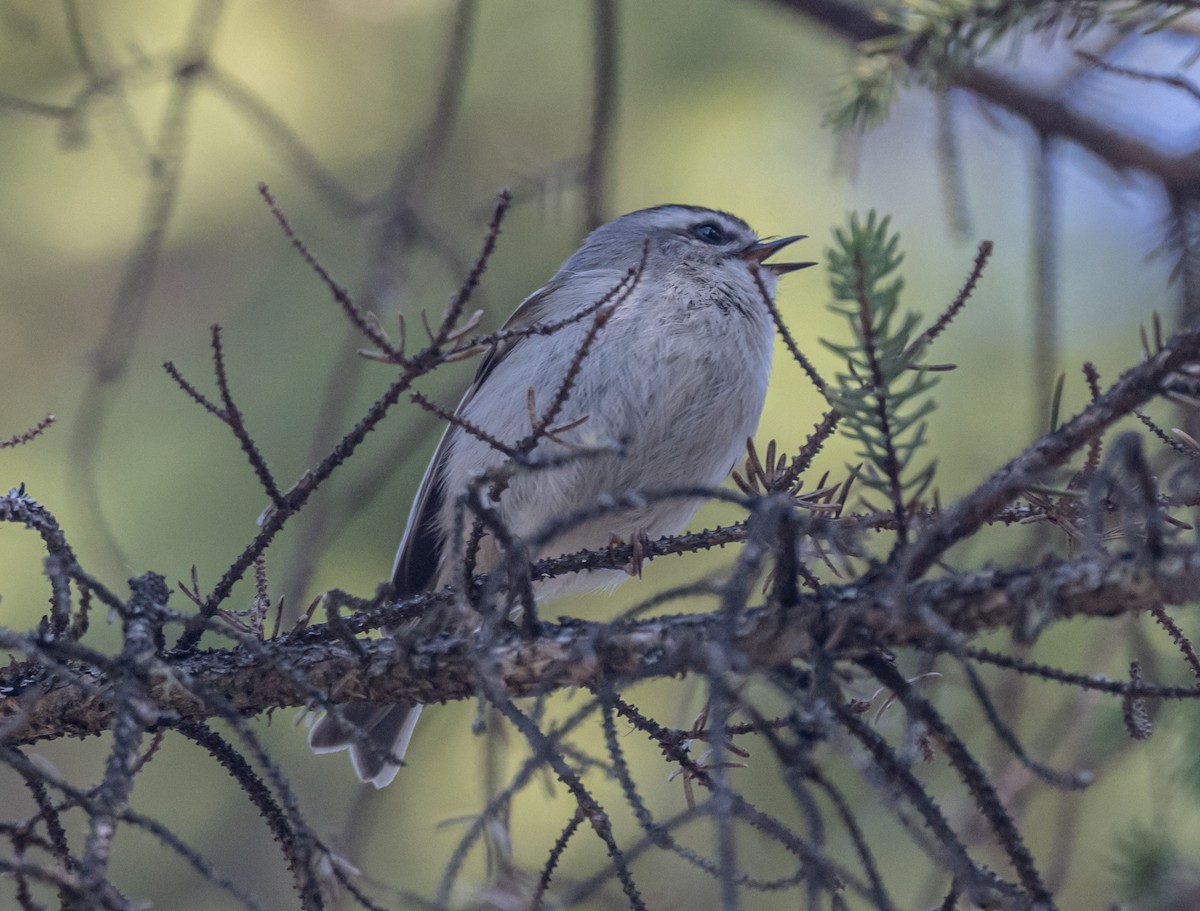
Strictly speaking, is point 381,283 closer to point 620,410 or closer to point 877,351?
point 620,410

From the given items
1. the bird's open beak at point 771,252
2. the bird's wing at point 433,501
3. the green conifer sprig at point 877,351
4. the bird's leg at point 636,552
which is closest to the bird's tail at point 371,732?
the bird's wing at point 433,501

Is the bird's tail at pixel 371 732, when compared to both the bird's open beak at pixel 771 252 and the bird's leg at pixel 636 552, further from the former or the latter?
the bird's open beak at pixel 771 252

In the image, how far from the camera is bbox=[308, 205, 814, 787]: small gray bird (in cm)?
283

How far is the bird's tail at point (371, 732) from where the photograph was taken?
265 cm

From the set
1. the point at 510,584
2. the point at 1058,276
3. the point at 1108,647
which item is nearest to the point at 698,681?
the point at 510,584

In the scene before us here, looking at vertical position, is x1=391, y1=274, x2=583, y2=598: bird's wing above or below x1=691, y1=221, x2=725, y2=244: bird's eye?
below

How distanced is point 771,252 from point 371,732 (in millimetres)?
1707

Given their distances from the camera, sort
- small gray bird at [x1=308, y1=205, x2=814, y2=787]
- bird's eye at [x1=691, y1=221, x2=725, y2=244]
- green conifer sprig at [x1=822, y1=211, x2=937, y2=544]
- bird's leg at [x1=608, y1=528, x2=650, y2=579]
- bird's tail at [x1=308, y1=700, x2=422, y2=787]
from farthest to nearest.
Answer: bird's eye at [x1=691, y1=221, x2=725, y2=244]
small gray bird at [x1=308, y1=205, x2=814, y2=787]
bird's tail at [x1=308, y1=700, x2=422, y2=787]
bird's leg at [x1=608, y1=528, x2=650, y2=579]
green conifer sprig at [x1=822, y1=211, x2=937, y2=544]

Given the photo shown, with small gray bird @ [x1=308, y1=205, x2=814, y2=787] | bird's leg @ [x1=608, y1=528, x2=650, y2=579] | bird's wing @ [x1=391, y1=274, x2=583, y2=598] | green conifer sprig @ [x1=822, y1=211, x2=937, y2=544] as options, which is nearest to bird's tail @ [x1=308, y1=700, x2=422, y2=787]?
small gray bird @ [x1=308, y1=205, x2=814, y2=787]

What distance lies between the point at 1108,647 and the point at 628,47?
2.49 m

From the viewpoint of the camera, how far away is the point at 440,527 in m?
3.34

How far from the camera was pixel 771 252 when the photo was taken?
3.34 meters

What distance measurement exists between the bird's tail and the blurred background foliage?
0.71 ft

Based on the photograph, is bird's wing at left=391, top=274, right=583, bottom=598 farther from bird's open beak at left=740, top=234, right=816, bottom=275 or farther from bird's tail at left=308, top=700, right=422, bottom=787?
bird's open beak at left=740, top=234, right=816, bottom=275
